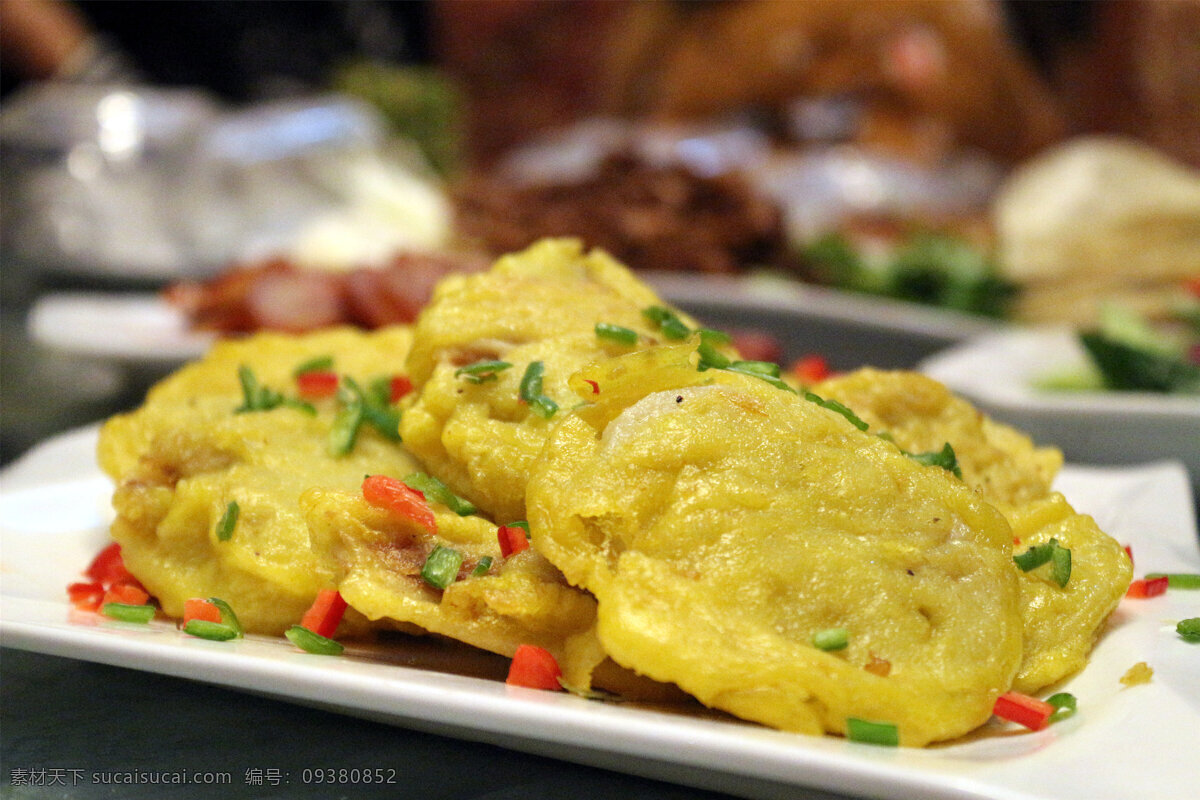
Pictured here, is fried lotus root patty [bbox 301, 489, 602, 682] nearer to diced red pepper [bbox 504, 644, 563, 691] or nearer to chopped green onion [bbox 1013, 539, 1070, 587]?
diced red pepper [bbox 504, 644, 563, 691]

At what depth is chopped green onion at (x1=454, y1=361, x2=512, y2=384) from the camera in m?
1.63

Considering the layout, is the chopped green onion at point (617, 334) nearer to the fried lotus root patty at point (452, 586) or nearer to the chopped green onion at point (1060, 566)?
the fried lotus root patty at point (452, 586)

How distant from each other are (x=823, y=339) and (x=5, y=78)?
754cm

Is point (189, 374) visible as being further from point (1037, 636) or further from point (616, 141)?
point (616, 141)

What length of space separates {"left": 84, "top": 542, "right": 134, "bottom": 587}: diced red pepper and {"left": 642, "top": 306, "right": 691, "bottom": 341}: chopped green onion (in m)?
0.91

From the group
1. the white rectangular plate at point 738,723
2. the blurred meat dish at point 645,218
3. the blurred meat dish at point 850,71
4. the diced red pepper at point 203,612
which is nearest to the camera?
the white rectangular plate at point 738,723

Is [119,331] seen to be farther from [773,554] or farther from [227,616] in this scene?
[773,554]

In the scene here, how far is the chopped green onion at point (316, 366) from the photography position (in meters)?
2.17

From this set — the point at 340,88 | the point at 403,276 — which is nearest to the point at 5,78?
the point at 340,88

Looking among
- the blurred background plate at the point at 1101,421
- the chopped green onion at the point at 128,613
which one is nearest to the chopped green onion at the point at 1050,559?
the chopped green onion at the point at 128,613

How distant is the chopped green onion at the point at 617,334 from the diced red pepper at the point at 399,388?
478 millimetres

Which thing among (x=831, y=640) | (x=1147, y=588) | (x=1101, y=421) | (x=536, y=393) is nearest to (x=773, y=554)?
(x=831, y=640)

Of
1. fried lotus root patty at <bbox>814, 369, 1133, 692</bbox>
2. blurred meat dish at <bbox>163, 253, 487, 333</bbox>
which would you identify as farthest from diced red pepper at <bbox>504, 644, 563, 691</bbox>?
blurred meat dish at <bbox>163, 253, 487, 333</bbox>

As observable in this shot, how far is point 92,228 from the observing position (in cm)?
694
